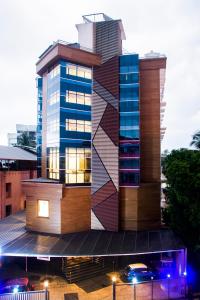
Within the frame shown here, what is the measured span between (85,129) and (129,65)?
8274mm

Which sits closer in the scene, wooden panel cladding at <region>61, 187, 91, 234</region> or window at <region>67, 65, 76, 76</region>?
wooden panel cladding at <region>61, 187, 91, 234</region>

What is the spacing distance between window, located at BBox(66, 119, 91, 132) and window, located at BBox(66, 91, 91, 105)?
7.00 feet

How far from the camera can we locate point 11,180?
37.0 m

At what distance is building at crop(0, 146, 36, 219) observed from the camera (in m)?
35.0

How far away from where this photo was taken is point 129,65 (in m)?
26.8

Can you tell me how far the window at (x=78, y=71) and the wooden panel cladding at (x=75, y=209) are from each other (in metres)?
12.3

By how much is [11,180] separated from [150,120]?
21972 millimetres

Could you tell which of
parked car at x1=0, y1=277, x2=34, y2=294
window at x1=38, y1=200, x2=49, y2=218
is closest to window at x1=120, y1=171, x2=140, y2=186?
window at x1=38, y1=200, x2=49, y2=218

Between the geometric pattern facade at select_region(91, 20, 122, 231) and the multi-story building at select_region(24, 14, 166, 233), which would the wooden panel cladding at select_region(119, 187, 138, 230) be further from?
the geometric pattern facade at select_region(91, 20, 122, 231)

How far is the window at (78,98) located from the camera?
2711 cm

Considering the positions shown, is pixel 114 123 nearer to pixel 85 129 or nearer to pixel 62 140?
pixel 85 129

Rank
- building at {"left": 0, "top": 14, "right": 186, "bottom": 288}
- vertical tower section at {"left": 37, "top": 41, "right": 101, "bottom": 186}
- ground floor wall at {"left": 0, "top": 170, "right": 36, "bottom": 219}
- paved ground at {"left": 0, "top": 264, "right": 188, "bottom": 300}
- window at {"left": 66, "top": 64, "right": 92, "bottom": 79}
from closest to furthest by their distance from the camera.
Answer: paved ground at {"left": 0, "top": 264, "right": 188, "bottom": 300} < building at {"left": 0, "top": 14, "right": 186, "bottom": 288} < vertical tower section at {"left": 37, "top": 41, "right": 101, "bottom": 186} < window at {"left": 66, "top": 64, "right": 92, "bottom": 79} < ground floor wall at {"left": 0, "top": 170, "right": 36, "bottom": 219}

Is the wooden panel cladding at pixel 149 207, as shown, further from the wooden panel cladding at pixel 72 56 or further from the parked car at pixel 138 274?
the wooden panel cladding at pixel 72 56

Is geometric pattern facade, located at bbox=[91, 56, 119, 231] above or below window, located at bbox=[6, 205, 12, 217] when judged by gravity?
above
